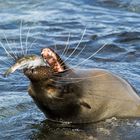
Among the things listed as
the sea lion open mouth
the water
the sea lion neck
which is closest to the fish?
the sea lion neck

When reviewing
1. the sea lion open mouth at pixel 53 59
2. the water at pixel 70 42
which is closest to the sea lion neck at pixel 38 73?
the sea lion open mouth at pixel 53 59

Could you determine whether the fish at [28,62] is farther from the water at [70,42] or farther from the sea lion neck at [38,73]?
the water at [70,42]

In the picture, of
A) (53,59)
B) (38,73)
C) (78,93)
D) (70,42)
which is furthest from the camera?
(70,42)

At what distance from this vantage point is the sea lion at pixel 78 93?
6066 mm

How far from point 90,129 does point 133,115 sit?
0.58 meters

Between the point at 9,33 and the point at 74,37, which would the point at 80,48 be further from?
the point at 9,33

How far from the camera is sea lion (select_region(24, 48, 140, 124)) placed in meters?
6.07

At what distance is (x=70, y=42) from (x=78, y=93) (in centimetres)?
472

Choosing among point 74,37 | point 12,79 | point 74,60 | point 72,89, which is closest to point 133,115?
point 72,89

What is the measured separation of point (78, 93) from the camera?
21.0ft

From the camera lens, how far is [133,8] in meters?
14.5

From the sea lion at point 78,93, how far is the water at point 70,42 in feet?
0.50

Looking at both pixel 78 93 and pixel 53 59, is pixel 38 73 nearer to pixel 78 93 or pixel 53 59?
pixel 53 59

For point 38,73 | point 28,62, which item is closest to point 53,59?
point 38,73
